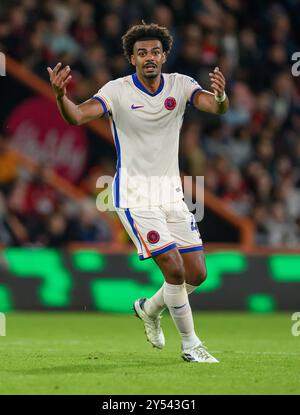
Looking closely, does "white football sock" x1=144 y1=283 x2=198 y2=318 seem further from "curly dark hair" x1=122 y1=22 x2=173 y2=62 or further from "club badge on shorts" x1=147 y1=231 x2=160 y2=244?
"curly dark hair" x1=122 y1=22 x2=173 y2=62

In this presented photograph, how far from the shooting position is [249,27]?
61.5 feet

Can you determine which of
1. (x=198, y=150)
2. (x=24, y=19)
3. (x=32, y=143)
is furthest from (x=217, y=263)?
(x=24, y=19)

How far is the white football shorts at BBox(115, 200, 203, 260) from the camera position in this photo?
26.5ft

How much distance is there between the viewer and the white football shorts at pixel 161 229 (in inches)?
318

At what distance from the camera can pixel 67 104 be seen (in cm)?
773

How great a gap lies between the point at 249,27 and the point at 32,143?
5567mm

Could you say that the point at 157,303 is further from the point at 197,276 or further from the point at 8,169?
the point at 8,169

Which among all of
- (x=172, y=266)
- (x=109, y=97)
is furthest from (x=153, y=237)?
(x=109, y=97)

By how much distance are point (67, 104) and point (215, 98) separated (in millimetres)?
1144

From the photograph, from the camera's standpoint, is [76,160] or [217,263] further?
[76,160]

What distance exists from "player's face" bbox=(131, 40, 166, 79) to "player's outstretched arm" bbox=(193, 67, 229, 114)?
39 cm

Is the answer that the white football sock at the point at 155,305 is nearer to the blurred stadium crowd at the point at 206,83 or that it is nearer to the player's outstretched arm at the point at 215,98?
the player's outstretched arm at the point at 215,98

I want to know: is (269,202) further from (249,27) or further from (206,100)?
(206,100)

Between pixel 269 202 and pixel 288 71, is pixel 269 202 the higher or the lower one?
the lower one
